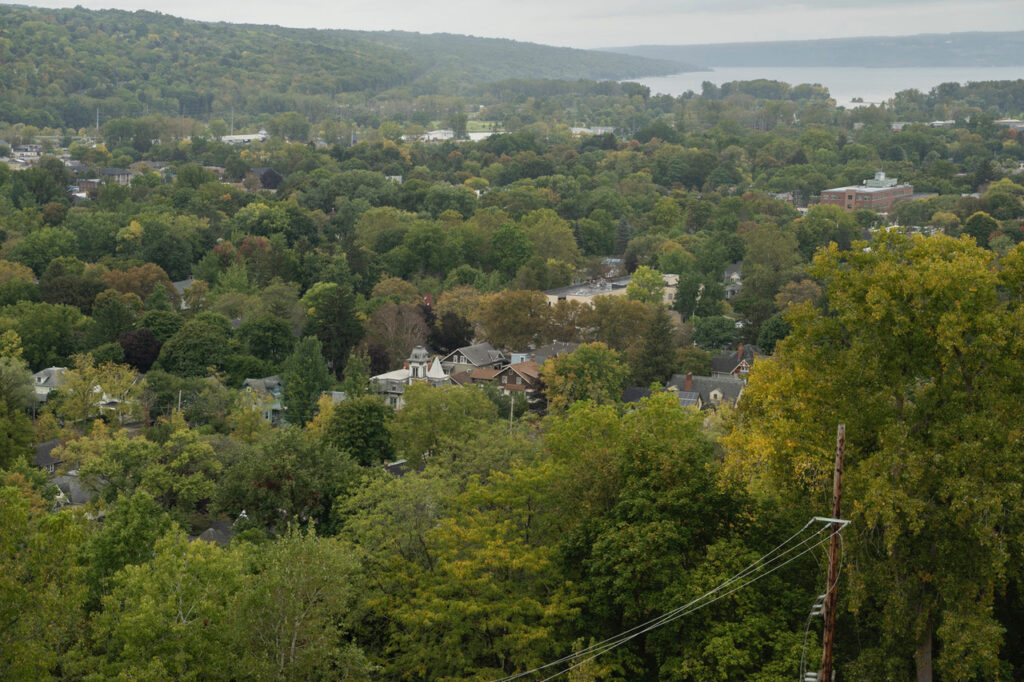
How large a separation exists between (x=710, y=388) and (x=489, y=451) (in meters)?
18.7

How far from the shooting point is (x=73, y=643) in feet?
47.8

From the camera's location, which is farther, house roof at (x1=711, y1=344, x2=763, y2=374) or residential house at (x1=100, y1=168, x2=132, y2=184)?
residential house at (x1=100, y1=168, x2=132, y2=184)

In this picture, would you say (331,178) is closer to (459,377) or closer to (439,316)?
(439,316)

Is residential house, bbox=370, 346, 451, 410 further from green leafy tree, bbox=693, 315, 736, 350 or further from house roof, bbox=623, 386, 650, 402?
green leafy tree, bbox=693, 315, 736, 350

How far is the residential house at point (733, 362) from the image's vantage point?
4403 centimetres

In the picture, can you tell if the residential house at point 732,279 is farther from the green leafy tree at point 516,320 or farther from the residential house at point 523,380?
the residential house at point 523,380

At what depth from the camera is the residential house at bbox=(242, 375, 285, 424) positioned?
Result: 3900cm

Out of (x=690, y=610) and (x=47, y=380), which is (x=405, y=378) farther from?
(x=690, y=610)

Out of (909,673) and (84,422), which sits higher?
(909,673)

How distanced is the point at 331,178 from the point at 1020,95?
125296mm

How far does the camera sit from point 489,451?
22688mm

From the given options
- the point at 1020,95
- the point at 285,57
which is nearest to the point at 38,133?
the point at 285,57

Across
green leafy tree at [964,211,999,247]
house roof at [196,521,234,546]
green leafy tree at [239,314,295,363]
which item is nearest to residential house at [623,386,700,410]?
green leafy tree at [239,314,295,363]

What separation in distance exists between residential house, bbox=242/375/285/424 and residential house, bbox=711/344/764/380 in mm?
16989
